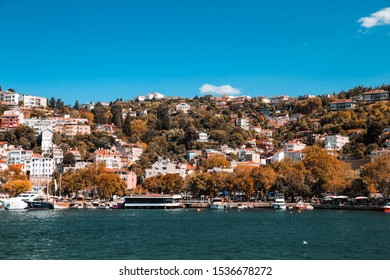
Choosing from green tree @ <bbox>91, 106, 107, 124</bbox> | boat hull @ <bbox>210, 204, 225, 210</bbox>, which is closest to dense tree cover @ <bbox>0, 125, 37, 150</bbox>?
green tree @ <bbox>91, 106, 107, 124</bbox>

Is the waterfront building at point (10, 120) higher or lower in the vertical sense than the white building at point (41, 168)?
higher

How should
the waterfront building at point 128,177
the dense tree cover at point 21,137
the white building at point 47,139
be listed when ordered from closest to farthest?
the waterfront building at point 128,177 → the white building at point 47,139 → the dense tree cover at point 21,137

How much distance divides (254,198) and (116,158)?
22.3 meters

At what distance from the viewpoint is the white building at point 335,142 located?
2829 inches

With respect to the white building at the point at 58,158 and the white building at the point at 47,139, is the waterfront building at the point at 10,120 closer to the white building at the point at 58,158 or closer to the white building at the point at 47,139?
the white building at the point at 47,139

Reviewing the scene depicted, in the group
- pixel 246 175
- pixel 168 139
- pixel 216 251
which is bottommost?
pixel 216 251

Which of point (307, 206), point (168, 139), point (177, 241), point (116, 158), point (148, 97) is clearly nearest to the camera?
point (177, 241)

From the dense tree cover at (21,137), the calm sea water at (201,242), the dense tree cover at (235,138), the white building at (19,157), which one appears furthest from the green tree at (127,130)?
the calm sea water at (201,242)

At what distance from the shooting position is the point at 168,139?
266ft

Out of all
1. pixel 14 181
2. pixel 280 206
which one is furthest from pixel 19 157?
pixel 280 206

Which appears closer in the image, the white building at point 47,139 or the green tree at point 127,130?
the white building at point 47,139

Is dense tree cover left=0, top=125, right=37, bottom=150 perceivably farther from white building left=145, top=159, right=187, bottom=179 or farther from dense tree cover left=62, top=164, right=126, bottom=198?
white building left=145, top=159, right=187, bottom=179
